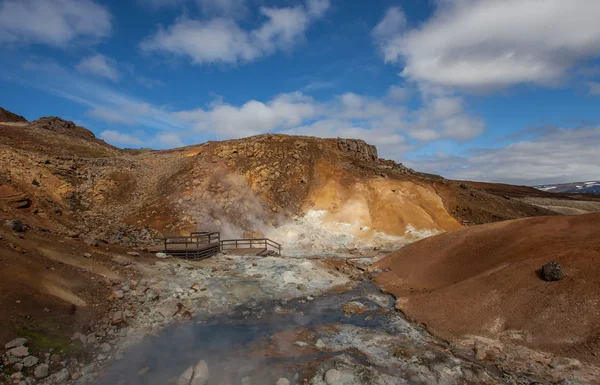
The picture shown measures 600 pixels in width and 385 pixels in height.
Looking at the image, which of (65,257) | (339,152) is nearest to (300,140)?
(339,152)

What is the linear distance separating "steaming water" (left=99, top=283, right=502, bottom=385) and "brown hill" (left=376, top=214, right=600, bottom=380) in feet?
5.87

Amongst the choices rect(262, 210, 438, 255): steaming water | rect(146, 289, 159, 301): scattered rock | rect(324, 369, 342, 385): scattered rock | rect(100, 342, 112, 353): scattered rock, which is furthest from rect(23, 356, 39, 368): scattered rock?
rect(262, 210, 438, 255): steaming water

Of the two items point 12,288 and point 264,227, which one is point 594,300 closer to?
point 12,288

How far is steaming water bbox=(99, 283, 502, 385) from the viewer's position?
9164 mm

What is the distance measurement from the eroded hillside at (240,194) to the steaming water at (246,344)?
46.6ft

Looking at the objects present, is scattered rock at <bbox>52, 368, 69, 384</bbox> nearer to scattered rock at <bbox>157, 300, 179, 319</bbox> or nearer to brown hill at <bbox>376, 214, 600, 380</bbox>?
scattered rock at <bbox>157, 300, 179, 319</bbox>

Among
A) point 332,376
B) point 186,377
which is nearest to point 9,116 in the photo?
point 186,377

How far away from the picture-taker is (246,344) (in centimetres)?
1131

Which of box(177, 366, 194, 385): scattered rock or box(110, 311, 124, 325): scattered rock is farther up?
box(110, 311, 124, 325): scattered rock

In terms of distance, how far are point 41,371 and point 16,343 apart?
1.14 m

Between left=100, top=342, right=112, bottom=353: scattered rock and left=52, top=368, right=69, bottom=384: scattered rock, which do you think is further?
left=100, top=342, right=112, bottom=353: scattered rock

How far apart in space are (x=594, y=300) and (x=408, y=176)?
31.7m

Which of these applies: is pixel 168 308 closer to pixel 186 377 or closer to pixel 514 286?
pixel 186 377

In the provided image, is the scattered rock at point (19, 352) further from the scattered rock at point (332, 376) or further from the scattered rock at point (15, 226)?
the scattered rock at point (15, 226)
